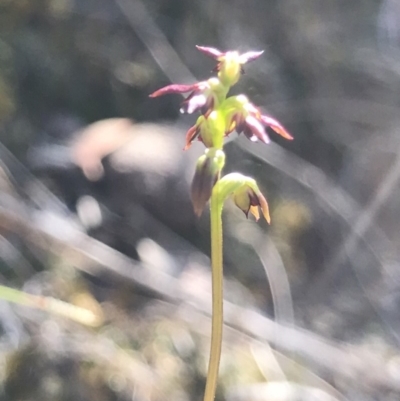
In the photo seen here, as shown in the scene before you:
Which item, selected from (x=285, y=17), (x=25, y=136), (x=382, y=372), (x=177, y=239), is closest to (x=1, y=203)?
(x=25, y=136)

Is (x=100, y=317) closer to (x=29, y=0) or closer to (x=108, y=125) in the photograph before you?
(x=108, y=125)

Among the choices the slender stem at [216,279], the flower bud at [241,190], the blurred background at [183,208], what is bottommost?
the slender stem at [216,279]

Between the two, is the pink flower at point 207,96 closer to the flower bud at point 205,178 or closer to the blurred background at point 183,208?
the flower bud at point 205,178

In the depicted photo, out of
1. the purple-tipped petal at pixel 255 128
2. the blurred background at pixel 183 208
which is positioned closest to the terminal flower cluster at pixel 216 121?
the purple-tipped petal at pixel 255 128

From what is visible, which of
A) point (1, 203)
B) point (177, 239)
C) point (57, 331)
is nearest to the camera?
point (57, 331)

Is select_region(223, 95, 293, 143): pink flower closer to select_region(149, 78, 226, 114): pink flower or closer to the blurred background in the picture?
select_region(149, 78, 226, 114): pink flower

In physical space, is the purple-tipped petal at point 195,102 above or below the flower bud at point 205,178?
above

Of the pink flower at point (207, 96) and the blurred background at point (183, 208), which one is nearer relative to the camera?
the pink flower at point (207, 96)

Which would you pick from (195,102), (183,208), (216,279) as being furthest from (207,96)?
(183,208)

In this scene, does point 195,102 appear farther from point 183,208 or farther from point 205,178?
point 183,208
